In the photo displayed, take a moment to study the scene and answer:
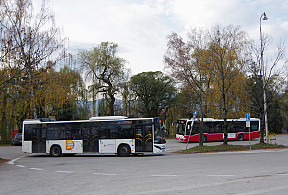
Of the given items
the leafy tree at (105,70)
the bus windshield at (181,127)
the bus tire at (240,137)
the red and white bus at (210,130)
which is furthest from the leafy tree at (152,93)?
the bus tire at (240,137)

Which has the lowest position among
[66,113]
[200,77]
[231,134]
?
[231,134]

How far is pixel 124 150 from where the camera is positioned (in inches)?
850

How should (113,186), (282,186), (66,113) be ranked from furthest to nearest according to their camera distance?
(66,113), (113,186), (282,186)

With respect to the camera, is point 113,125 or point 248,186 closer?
point 248,186

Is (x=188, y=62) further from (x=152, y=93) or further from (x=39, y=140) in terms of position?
(x=152, y=93)

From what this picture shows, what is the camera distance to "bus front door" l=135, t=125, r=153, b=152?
2091 centimetres

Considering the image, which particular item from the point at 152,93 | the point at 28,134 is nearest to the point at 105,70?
the point at 152,93

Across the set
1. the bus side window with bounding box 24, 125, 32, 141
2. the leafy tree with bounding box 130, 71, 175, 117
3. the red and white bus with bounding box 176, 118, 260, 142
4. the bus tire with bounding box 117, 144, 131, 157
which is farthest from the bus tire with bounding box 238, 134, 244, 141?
the bus side window with bounding box 24, 125, 32, 141

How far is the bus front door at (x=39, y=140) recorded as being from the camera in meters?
23.2

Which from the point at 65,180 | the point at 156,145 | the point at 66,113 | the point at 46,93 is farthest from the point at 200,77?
the point at 66,113

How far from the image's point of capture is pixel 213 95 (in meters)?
28.5

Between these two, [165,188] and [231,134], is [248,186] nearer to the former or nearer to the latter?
[165,188]

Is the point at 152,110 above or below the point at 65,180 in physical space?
above

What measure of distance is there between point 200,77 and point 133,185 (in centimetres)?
1824
